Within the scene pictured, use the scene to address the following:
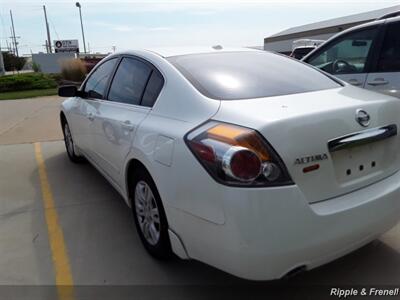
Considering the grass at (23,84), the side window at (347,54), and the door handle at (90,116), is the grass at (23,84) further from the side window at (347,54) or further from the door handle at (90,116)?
the side window at (347,54)

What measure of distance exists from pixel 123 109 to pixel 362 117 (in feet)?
6.60

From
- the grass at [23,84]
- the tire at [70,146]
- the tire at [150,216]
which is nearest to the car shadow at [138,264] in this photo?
the tire at [150,216]

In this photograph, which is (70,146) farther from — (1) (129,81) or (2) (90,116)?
(1) (129,81)

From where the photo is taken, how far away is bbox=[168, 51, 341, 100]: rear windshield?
2.75 meters

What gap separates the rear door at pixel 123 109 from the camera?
3199 mm

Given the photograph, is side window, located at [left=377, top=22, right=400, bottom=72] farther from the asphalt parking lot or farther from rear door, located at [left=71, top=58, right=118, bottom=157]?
rear door, located at [left=71, top=58, right=118, bottom=157]

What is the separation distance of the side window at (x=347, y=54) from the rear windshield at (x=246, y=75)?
68.2 inches

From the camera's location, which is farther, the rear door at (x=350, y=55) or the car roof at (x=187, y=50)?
the rear door at (x=350, y=55)

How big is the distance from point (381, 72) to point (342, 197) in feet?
9.06

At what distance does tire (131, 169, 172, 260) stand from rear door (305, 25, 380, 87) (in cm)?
301

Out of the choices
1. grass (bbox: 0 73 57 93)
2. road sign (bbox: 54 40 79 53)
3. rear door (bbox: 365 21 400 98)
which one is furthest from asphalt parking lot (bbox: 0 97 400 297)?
road sign (bbox: 54 40 79 53)

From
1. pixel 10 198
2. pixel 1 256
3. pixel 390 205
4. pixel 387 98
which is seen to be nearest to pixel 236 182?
pixel 390 205

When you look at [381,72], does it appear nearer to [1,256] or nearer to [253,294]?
[253,294]

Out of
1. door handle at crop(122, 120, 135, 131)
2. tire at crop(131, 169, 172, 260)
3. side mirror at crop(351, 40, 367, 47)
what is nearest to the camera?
tire at crop(131, 169, 172, 260)
